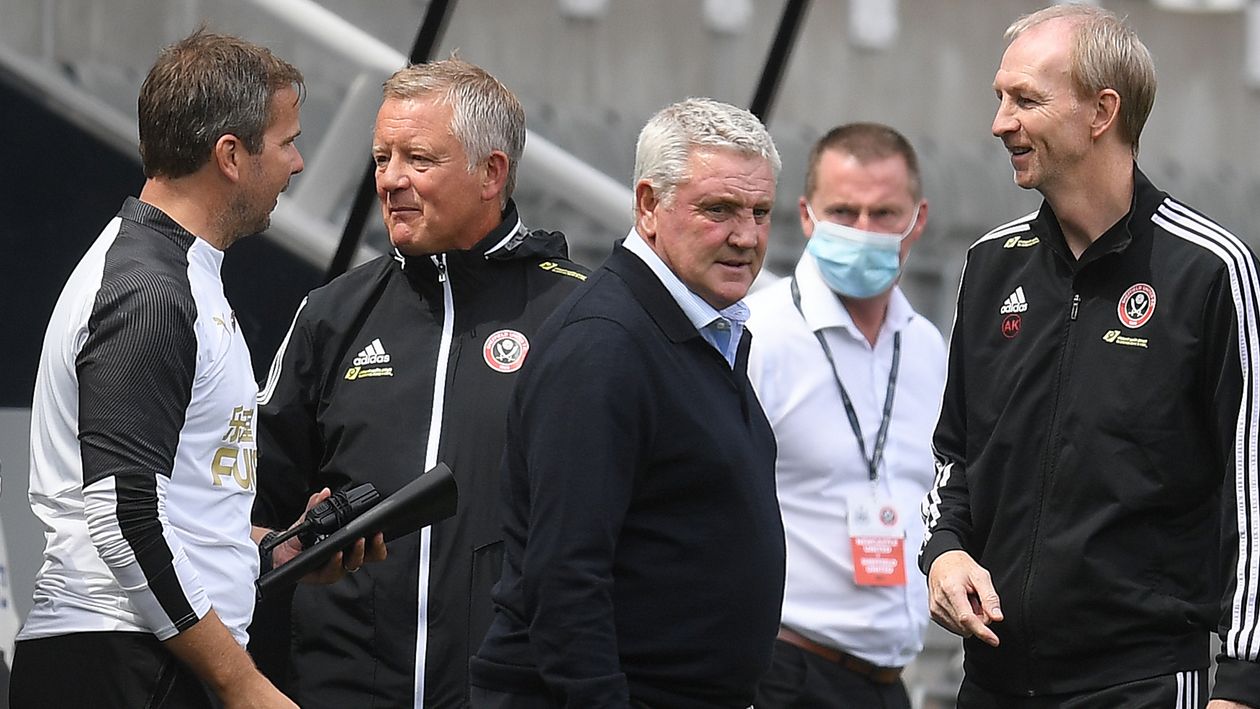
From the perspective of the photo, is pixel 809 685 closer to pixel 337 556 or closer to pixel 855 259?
pixel 855 259

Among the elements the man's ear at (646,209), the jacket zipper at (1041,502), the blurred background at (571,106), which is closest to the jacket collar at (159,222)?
the man's ear at (646,209)

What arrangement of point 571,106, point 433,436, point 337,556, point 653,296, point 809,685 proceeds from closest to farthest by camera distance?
point 653,296 → point 337,556 → point 433,436 → point 809,685 → point 571,106

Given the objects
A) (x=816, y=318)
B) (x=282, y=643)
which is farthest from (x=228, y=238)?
(x=816, y=318)

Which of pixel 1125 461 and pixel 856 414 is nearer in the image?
pixel 1125 461

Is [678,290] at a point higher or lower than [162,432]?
higher

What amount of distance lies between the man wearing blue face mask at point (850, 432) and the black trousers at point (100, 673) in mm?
1467

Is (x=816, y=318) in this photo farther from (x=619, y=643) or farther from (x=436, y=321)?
(x=619, y=643)

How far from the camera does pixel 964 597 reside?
2.91m

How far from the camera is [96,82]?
4.32 metres

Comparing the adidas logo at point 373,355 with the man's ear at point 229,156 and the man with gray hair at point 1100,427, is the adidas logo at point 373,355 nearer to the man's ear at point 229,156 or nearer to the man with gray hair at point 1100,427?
the man's ear at point 229,156

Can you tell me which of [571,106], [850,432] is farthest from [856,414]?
[571,106]

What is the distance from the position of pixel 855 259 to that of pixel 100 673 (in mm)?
2017

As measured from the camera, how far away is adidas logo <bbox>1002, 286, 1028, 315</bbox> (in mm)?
3051

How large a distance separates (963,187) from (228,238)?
488 cm
